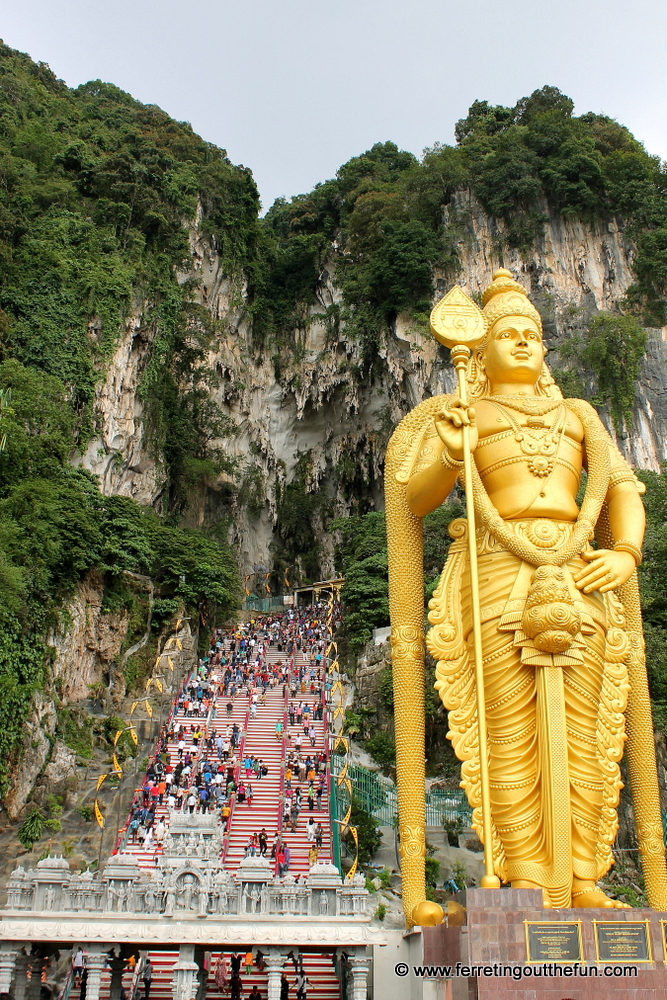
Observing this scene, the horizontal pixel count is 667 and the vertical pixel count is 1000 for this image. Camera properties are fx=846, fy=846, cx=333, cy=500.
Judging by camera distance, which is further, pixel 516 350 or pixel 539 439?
pixel 516 350

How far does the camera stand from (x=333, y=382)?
2625cm

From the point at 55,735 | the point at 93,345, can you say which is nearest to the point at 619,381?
the point at 93,345

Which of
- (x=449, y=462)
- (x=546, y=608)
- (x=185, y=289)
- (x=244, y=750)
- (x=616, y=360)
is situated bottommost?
(x=546, y=608)

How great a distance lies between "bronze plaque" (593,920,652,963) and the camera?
4.83m

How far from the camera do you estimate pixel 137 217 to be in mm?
22125

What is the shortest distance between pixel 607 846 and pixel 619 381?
52.3 ft

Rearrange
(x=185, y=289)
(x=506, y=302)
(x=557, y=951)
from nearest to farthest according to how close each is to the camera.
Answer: (x=557, y=951), (x=506, y=302), (x=185, y=289)

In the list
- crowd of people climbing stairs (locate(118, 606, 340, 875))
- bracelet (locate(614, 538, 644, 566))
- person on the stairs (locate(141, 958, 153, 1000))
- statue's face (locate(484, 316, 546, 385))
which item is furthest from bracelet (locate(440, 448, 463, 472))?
person on the stairs (locate(141, 958, 153, 1000))

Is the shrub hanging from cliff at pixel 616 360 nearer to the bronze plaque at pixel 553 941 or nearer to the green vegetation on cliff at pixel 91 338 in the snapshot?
the green vegetation on cliff at pixel 91 338

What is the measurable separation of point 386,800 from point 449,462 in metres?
7.04

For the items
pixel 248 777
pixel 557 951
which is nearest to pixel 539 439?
pixel 557 951

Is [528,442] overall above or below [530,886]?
above

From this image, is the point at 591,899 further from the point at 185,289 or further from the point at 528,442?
the point at 185,289

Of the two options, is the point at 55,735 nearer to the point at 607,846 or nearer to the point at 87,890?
the point at 87,890
